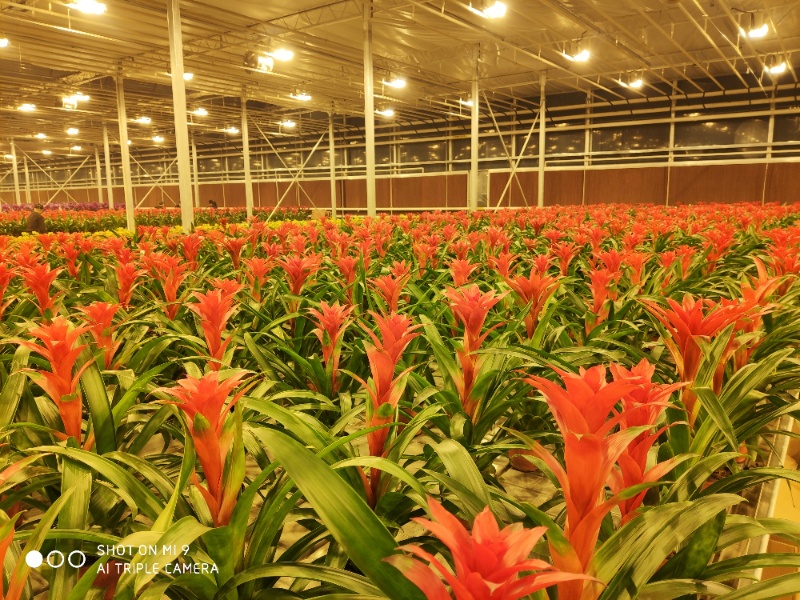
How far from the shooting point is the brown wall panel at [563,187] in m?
19.9

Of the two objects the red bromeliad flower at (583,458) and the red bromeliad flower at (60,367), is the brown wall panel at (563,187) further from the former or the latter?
the red bromeliad flower at (583,458)

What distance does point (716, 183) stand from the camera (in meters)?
17.5

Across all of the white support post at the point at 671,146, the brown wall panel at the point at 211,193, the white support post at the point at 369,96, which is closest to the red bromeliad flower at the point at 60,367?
the white support post at the point at 369,96

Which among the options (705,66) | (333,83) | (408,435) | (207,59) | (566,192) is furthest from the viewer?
(566,192)

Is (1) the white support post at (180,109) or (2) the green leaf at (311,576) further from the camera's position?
(1) the white support post at (180,109)

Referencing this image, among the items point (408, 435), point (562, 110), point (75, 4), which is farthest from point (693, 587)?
point (562, 110)

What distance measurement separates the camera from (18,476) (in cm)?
127

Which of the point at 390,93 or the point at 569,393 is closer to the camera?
the point at 569,393

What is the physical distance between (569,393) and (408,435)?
48 centimetres

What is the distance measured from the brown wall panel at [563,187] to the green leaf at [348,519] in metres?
20.4

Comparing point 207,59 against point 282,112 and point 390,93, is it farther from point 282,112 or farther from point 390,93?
point 282,112

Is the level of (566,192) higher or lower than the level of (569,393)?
higher

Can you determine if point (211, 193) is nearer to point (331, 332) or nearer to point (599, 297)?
point (599, 297)

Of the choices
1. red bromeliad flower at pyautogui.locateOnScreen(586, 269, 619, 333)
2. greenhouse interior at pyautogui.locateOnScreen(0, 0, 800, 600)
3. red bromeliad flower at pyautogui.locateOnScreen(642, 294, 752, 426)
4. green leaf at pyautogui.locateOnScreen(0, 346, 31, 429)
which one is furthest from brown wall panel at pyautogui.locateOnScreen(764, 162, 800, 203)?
green leaf at pyautogui.locateOnScreen(0, 346, 31, 429)
